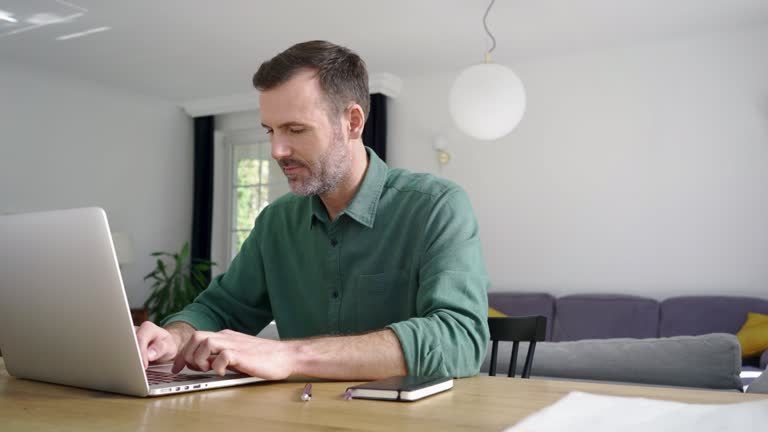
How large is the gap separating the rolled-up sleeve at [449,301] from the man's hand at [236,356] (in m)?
0.19

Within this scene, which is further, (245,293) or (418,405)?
(245,293)

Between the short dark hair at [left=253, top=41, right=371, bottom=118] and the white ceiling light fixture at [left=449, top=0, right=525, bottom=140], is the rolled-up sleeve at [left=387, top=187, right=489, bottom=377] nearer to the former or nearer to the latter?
the short dark hair at [left=253, top=41, right=371, bottom=118]

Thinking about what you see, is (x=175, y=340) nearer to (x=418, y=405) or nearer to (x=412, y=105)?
(x=418, y=405)

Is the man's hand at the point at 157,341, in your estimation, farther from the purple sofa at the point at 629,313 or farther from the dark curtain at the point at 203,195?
the dark curtain at the point at 203,195

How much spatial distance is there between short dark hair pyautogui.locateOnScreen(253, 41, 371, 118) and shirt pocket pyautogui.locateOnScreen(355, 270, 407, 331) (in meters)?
0.35

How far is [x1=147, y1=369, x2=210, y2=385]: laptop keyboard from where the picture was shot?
1.07 meters

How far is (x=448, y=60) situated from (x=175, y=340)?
473 cm

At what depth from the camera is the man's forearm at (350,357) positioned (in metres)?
1.08

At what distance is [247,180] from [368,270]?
232 inches

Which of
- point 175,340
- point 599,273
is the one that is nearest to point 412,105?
point 599,273

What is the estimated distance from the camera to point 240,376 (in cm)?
112

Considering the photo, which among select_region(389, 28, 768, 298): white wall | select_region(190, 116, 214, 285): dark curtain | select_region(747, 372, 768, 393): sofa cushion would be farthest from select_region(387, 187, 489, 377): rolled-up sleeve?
select_region(190, 116, 214, 285): dark curtain

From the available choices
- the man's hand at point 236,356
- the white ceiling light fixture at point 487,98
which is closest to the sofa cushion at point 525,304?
the white ceiling light fixture at point 487,98

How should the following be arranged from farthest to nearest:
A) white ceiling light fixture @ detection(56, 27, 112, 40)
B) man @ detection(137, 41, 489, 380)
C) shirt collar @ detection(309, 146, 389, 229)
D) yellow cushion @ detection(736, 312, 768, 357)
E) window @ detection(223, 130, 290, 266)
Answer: window @ detection(223, 130, 290, 266) → white ceiling light fixture @ detection(56, 27, 112, 40) → yellow cushion @ detection(736, 312, 768, 357) → shirt collar @ detection(309, 146, 389, 229) → man @ detection(137, 41, 489, 380)
